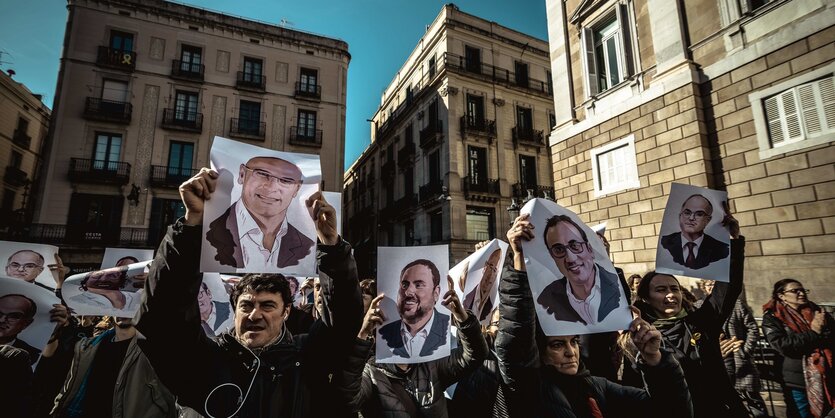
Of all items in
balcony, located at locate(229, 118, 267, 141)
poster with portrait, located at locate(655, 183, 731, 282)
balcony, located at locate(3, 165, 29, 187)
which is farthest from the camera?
balcony, located at locate(3, 165, 29, 187)

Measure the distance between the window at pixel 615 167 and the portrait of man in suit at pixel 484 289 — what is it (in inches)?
270

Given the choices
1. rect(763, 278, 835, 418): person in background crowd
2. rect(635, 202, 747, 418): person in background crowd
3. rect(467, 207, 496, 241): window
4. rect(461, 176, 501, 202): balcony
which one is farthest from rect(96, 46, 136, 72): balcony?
rect(763, 278, 835, 418): person in background crowd

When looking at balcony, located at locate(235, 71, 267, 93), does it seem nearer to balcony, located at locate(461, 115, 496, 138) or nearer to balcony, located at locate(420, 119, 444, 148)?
balcony, located at locate(420, 119, 444, 148)

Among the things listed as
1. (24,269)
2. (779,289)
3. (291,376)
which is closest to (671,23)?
(779,289)

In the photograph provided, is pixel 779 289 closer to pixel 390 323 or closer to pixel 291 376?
Answer: pixel 390 323

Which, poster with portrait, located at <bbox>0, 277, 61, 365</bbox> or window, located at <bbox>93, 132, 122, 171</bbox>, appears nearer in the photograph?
poster with portrait, located at <bbox>0, 277, 61, 365</bbox>

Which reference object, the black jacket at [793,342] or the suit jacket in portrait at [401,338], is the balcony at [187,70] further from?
the black jacket at [793,342]

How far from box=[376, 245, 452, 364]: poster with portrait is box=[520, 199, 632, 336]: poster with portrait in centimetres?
78

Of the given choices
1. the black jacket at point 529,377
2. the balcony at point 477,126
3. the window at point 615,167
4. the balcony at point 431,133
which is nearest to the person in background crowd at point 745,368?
the black jacket at point 529,377

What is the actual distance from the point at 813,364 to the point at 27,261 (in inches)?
341

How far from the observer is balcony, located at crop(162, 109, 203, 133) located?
823 inches

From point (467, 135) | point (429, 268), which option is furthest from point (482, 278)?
point (467, 135)

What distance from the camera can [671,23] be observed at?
344 inches

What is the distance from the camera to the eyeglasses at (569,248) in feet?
8.42
